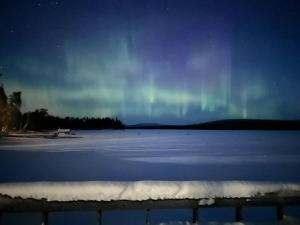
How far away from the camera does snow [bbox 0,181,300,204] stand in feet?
12.4

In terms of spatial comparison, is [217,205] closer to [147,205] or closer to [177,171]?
[147,205]

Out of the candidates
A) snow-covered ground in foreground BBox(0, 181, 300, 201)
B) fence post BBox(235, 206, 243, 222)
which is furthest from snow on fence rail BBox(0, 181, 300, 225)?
fence post BBox(235, 206, 243, 222)

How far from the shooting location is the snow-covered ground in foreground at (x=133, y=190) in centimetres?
378

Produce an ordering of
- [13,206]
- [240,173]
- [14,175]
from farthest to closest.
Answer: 1. [240,173]
2. [14,175]
3. [13,206]

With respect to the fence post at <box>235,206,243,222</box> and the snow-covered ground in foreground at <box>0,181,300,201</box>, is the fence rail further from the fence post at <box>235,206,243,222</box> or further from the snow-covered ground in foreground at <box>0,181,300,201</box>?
the fence post at <box>235,206,243,222</box>

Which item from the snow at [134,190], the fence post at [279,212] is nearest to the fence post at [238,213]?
the snow at [134,190]

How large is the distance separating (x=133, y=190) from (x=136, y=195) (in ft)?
0.21

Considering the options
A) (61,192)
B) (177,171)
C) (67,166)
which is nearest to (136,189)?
(61,192)

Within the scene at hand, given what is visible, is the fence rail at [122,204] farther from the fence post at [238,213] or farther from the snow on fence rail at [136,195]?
the fence post at [238,213]

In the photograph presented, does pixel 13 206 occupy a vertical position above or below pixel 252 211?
above

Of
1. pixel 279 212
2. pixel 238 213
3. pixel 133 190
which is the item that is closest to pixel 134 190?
pixel 133 190

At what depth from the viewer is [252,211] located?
10.2 metres

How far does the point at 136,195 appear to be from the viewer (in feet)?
12.7

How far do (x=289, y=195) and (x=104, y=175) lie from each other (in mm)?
14250
